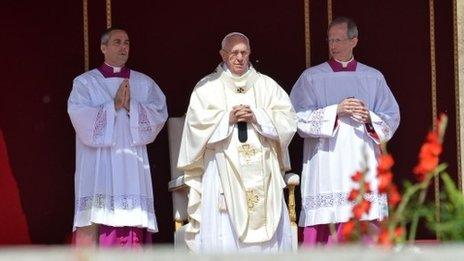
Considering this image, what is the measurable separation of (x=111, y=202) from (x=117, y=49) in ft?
3.63

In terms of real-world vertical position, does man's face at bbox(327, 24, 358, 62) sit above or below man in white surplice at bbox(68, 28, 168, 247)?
above

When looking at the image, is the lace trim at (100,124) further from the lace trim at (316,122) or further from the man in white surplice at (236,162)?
the lace trim at (316,122)

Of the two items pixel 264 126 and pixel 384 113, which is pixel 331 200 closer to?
pixel 384 113

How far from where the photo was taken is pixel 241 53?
10.6 metres

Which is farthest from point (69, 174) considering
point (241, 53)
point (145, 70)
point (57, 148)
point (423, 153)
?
point (423, 153)

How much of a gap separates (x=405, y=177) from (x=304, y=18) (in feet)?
4.81

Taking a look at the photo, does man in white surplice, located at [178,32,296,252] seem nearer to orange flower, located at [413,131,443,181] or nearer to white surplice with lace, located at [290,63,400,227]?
white surplice with lace, located at [290,63,400,227]

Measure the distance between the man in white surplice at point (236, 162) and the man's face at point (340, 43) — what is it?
67cm

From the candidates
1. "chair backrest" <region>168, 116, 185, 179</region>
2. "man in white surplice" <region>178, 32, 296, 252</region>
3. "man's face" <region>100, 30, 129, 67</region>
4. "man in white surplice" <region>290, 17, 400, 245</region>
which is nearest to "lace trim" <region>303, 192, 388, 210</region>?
"man in white surplice" <region>290, 17, 400, 245</region>

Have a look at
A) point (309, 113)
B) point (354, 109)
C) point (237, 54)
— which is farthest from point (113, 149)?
point (354, 109)

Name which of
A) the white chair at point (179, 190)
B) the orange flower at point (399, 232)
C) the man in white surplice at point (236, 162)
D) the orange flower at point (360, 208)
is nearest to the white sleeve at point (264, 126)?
the man in white surplice at point (236, 162)

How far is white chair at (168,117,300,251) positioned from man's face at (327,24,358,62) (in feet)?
3.47

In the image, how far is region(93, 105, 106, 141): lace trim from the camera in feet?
34.9

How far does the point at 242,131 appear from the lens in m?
10.4
